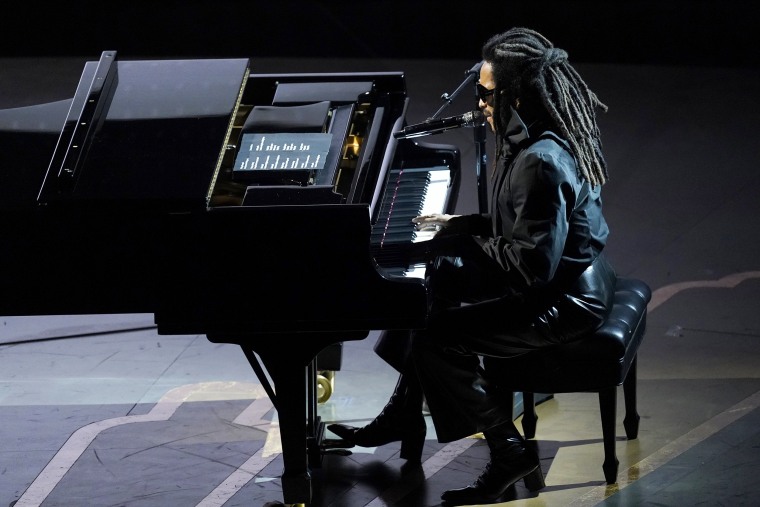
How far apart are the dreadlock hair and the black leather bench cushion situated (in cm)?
46

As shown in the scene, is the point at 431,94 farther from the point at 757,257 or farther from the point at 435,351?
the point at 435,351

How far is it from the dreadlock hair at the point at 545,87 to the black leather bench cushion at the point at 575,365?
1.52 feet

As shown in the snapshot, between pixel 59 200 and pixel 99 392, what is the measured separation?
61.8 inches

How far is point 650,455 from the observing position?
3.87 metres

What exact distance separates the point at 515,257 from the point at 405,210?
1.99 feet

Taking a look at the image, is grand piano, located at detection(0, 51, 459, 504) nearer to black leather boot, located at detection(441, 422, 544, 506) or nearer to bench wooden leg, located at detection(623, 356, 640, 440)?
black leather boot, located at detection(441, 422, 544, 506)

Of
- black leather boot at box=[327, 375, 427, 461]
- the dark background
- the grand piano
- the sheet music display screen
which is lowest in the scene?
black leather boot at box=[327, 375, 427, 461]

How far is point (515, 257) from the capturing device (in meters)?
3.32

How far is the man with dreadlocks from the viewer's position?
3.38 metres

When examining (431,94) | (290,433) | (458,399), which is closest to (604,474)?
(458,399)

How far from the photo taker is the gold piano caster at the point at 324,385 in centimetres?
430

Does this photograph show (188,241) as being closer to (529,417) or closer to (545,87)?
(545,87)

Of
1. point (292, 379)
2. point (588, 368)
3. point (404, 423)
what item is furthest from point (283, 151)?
point (588, 368)

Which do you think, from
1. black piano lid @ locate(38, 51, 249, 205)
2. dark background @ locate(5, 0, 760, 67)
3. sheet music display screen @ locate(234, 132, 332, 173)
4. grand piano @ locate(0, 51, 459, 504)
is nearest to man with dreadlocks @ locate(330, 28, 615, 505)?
grand piano @ locate(0, 51, 459, 504)
